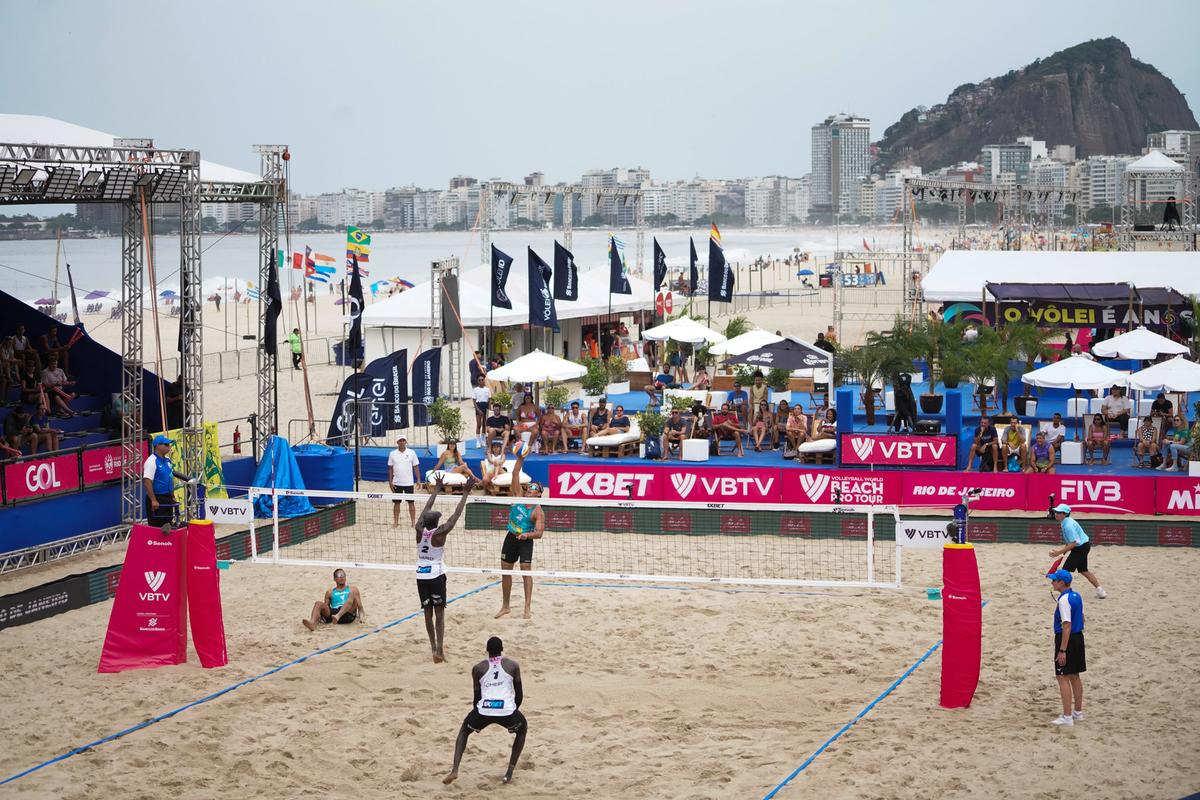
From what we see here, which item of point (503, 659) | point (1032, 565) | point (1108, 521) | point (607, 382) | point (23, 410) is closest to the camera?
point (503, 659)

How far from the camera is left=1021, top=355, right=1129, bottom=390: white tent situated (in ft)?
65.3

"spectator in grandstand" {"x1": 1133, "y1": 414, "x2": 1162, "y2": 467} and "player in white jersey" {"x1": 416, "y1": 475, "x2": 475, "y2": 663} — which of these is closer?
"player in white jersey" {"x1": 416, "y1": 475, "x2": 475, "y2": 663}

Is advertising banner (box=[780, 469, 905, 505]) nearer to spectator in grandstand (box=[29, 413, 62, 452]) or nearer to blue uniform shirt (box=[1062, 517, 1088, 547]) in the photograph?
blue uniform shirt (box=[1062, 517, 1088, 547])

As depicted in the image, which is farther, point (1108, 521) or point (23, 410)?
point (23, 410)

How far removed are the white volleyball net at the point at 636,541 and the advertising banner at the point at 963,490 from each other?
114 cm

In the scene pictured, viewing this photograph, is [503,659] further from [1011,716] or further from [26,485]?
[26,485]

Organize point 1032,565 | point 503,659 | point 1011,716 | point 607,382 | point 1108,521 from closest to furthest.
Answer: point 503,659
point 1011,716
point 1032,565
point 1108,521
point 607,382

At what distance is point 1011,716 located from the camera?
9641 mm

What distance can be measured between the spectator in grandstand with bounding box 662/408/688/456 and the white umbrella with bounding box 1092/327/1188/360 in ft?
25.9

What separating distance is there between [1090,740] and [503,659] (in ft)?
13.6

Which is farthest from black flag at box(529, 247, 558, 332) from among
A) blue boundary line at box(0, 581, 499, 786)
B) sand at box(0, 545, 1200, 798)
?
blue boundary line at box(0, 581, 499, 786)

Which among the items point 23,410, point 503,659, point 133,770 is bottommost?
point 133,770

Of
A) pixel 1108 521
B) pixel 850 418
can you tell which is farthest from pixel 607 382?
pixel 1108 521

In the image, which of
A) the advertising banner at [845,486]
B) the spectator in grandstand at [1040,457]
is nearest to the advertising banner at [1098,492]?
the spectator in grandstand at [1040,457]
